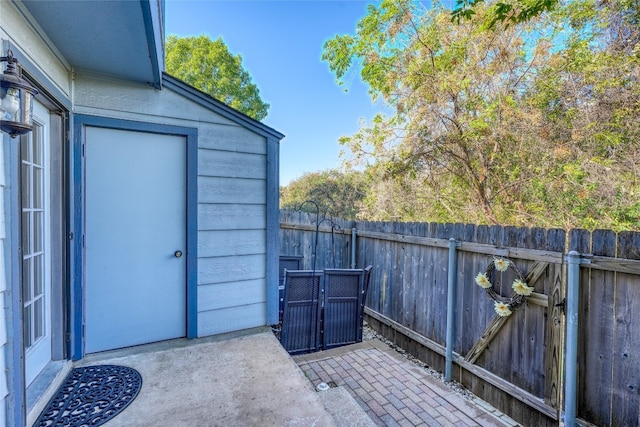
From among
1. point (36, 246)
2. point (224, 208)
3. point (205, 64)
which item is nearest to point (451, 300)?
point (224, 208)

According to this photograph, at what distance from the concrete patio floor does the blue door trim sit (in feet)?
0.72

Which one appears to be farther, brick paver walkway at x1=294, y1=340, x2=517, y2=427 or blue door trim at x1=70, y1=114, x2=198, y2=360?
brick paver walkway at x1=294, y1=340, x2=517, y2=427

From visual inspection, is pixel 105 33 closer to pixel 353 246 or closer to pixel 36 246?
pixel 36 246

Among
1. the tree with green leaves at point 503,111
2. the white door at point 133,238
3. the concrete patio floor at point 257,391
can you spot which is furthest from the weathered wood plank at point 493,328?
the white door at point 133,238

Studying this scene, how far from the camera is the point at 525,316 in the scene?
2.46 meters

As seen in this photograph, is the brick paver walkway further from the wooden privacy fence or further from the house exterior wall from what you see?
the house exterior wall

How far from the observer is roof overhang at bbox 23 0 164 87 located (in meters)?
1.48

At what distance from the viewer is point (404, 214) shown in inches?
262

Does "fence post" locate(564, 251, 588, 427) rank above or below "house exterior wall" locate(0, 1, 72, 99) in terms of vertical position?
below

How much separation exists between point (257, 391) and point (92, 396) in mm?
992

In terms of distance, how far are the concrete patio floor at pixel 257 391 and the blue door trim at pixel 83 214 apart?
219 millimetres

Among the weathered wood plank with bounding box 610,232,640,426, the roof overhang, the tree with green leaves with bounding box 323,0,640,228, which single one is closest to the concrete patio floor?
the weathered wood plank with bounding box 610,232,640,426

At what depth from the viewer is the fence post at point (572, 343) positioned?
2.04 metres

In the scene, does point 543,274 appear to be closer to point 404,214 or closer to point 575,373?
point 575,373
